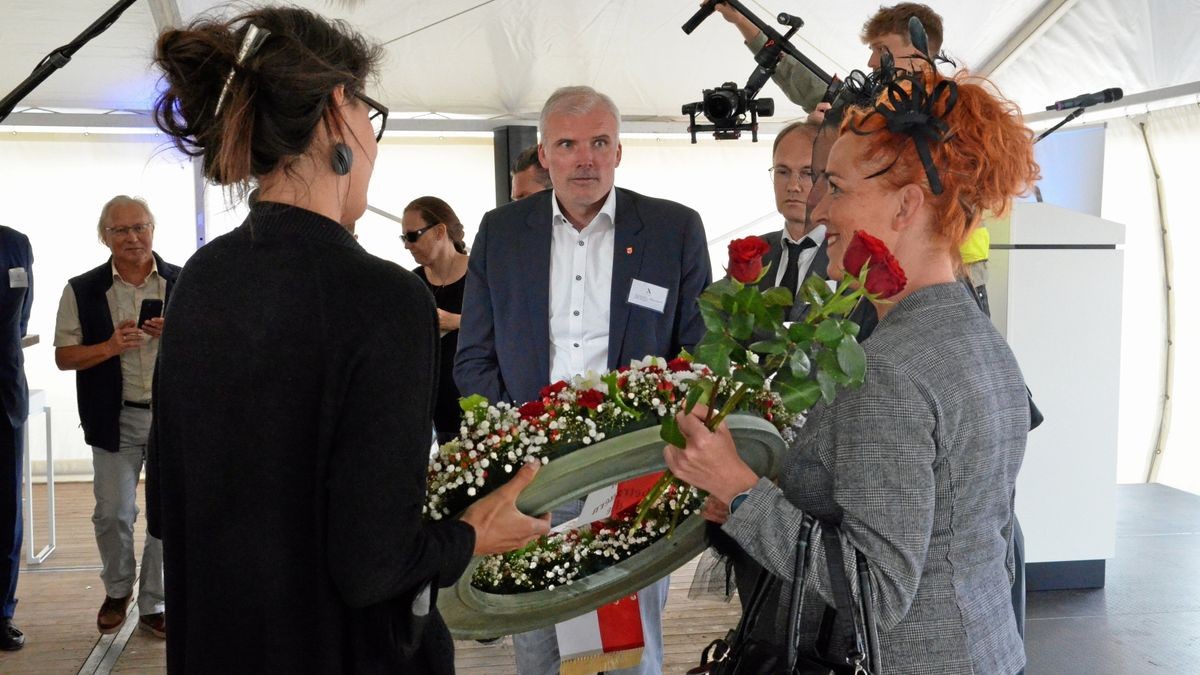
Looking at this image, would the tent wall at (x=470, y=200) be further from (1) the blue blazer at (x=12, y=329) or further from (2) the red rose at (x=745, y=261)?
(2) the red rose at (x=745, y=261)

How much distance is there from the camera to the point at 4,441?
3965 mm

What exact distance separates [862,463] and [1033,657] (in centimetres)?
295

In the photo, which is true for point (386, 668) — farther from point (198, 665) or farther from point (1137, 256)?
point (1137, 256)

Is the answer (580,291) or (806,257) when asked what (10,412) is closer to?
(580,291)

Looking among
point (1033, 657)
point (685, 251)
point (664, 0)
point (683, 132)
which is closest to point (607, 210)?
point (685, 251)

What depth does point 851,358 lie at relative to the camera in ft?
4.03

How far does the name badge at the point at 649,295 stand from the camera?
8.75ft

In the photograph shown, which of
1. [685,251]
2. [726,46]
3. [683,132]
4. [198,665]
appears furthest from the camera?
[683,132]

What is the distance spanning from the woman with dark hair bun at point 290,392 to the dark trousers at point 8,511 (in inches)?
125

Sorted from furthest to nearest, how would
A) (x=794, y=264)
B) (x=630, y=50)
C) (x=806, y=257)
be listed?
(x=630, y=50), (x=794, y=264), (x=806, y=257)

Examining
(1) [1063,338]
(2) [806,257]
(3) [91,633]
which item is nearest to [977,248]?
(2) [806,257]

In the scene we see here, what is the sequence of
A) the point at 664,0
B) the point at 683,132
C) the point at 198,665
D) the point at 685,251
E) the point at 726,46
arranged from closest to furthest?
the point at 198,665 < the point at 685,251 < the point at 664,0 < the point at 726,46 < the point at 683,132

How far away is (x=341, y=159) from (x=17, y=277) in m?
3.29

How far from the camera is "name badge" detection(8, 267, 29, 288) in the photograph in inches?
155
